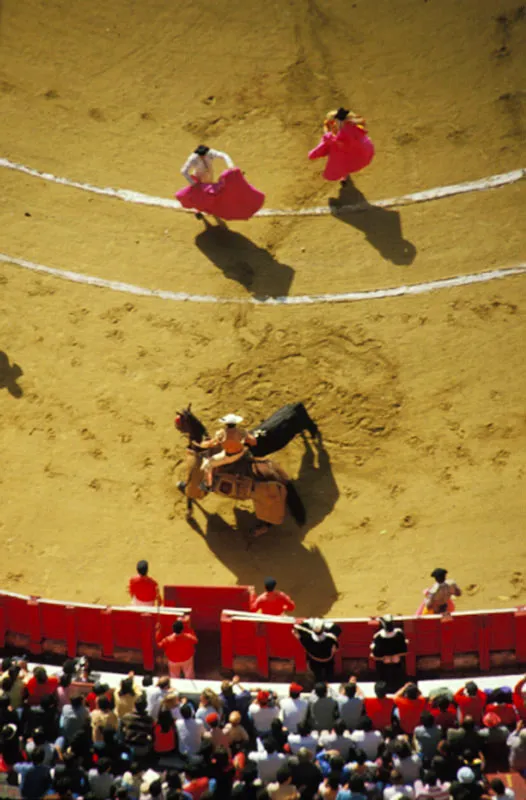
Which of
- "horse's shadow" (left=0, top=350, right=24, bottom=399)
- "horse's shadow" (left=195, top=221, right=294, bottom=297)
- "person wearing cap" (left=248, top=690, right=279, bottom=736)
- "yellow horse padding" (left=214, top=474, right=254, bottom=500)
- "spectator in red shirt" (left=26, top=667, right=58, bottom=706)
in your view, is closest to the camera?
"person wearing cap" (left=248, top=690, right=279, bottom=736)

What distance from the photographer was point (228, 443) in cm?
1797

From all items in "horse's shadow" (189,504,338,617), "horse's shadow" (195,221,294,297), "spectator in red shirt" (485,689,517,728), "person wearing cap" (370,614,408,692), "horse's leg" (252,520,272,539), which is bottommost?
"spectator in red shirt" (485,689,517,728)

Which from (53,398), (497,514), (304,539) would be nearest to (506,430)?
(497,514)

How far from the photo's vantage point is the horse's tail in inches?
730

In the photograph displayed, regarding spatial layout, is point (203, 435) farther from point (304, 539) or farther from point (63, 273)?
point (63, 273)

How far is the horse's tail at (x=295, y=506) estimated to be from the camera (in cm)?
1855

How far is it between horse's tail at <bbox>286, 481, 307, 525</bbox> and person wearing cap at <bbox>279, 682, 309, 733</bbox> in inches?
140

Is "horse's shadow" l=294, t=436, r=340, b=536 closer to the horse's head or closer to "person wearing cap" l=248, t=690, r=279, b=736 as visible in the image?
the horse's head

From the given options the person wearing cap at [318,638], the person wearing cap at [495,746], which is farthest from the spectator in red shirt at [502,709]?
the person wearing cap at [318,638]

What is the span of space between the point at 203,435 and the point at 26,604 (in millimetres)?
3298

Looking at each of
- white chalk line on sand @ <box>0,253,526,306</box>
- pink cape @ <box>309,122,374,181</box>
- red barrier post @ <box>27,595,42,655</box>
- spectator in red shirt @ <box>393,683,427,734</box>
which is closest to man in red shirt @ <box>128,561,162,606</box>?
red barrier post @ <box>27,595,42,655</box>

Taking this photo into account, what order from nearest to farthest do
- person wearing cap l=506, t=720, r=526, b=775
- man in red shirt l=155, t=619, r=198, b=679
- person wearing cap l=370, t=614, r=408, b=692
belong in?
person wearing cap l=506, t=720, r=526, b=775 → person wearing cap l=370, t=614, r=408, b=692 → man in red shirt l=155, t=619, r=198, b=679

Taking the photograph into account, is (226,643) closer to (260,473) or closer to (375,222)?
(260,473)

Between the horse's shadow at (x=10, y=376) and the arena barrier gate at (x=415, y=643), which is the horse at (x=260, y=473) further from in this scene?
the horse's shadow at (x=10, y=376)
